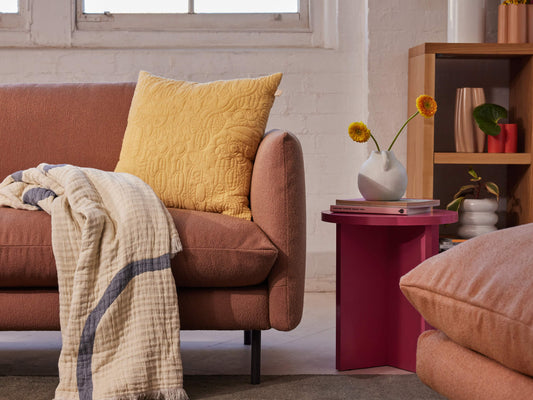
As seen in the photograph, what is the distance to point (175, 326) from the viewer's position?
1.70m

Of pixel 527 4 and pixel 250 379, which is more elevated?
pixel 527 4

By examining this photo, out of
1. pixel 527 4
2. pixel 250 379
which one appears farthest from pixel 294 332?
pixel 527 4

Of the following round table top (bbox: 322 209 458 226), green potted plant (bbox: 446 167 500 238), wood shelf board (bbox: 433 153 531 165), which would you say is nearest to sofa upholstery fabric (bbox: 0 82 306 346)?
round table top (bbox: 322 209 458 226)

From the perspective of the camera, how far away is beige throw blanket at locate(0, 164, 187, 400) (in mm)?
1652

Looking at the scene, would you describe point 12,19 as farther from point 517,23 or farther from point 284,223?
point 517,23

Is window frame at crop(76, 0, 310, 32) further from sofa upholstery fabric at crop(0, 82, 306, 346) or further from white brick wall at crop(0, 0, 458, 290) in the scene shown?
sofa upholstery fabric at crop(0, 82, 306, 346)

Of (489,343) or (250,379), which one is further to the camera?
(250,379)

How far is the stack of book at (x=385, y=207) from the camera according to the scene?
75.8 inches

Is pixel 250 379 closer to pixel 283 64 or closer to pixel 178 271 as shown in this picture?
pixel 178 271

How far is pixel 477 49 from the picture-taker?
9.74 feet

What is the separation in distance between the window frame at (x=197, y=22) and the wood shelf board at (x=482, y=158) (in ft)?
3.22

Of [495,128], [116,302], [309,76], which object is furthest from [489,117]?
[116,302]

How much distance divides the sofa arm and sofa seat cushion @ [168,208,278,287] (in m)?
0.05

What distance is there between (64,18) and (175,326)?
2.18m
